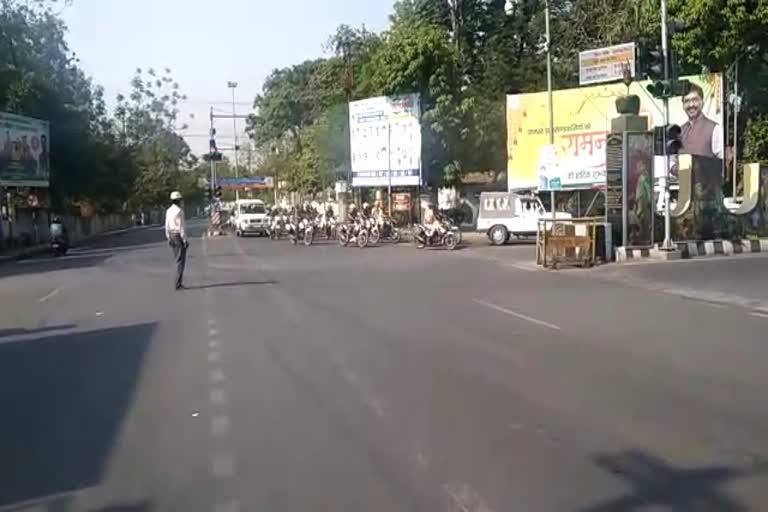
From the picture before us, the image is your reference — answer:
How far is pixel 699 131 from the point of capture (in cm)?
4019

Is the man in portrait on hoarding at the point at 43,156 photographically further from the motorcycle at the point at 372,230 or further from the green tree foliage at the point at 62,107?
the motorcycle at the point at 372,230

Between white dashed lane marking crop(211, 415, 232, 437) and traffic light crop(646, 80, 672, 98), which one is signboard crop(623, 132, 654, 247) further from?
white dashed lane marking crop(211, 415, 232, 437)

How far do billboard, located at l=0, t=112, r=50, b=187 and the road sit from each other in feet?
96.0

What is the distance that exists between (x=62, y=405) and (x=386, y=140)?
38.4m

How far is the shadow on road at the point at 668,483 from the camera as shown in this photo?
5.74 meters

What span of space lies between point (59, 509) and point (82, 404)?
128 inches

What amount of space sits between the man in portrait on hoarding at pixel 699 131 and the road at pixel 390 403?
2258cm

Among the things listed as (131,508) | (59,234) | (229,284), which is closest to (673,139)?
(229,284)

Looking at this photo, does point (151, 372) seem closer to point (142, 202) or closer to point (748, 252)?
point (748, 252)

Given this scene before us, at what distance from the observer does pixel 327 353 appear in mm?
11664

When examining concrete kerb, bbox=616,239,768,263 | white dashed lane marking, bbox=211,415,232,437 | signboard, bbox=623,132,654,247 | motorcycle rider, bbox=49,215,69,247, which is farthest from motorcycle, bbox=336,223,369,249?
white dashed lane marking, bbox=211,415,232,437

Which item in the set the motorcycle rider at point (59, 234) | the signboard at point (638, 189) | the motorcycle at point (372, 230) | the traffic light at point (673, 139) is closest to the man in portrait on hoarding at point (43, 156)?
the motorcycle rider at point (59, 234)

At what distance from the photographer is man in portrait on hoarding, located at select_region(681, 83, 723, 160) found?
129 feet

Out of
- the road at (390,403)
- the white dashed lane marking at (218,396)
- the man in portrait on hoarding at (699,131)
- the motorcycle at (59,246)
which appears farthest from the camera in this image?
the motorcycle at (59,246)
